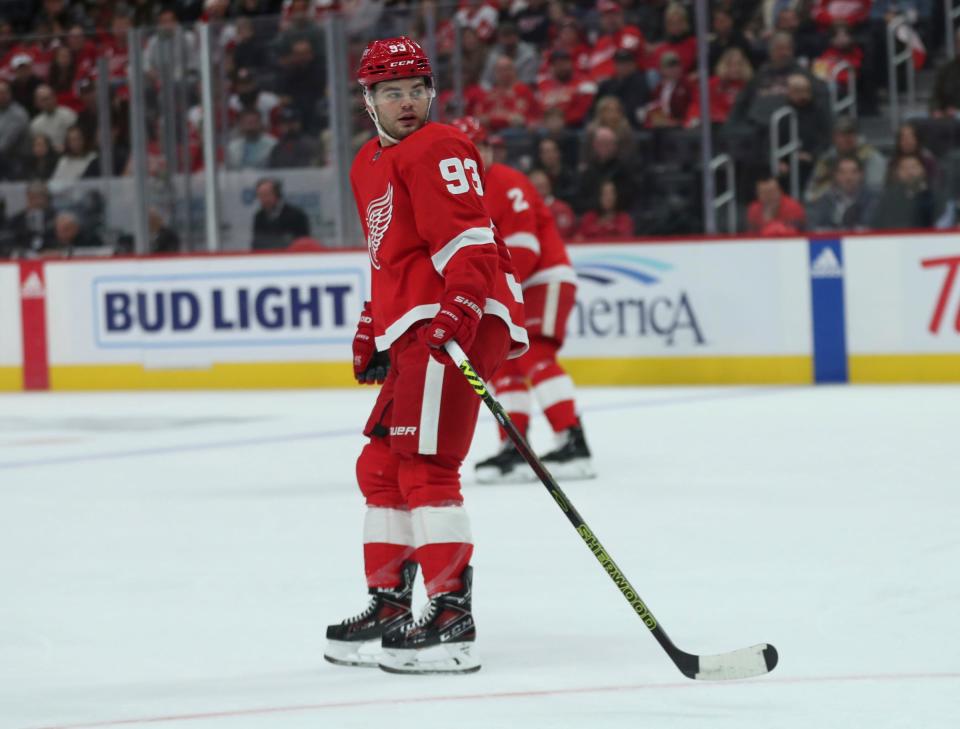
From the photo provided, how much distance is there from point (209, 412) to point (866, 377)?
3502 millimetres

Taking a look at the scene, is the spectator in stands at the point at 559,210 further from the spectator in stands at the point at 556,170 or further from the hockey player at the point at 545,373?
the hockey player at the point at 545,373

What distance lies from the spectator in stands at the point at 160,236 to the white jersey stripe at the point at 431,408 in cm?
761

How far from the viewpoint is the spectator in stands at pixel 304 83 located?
35.2 ft

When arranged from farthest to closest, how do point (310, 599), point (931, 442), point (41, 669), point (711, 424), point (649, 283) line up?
point (649, 283), point (711, 424), point (931, 442), point (310, 599), point (41, 669)

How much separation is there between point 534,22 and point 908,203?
8.86ft

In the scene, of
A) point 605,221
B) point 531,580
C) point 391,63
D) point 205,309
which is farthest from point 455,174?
point 205,309

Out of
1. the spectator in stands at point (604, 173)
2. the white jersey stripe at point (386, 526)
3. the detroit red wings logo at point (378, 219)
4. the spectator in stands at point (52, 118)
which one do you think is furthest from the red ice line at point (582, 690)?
the spectator in stands at point (52, 118)

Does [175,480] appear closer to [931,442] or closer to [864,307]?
[931,442]

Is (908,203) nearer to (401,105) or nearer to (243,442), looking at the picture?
(243,442)

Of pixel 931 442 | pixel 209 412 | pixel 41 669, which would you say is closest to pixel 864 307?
pixel 931 442

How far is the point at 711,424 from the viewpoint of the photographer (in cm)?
796

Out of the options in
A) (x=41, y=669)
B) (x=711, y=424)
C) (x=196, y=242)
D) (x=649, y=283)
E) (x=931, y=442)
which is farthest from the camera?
(x=196, y=242)

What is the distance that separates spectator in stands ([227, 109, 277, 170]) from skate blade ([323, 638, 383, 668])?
7.46m

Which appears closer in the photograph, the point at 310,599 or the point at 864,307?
the point at 310,599
